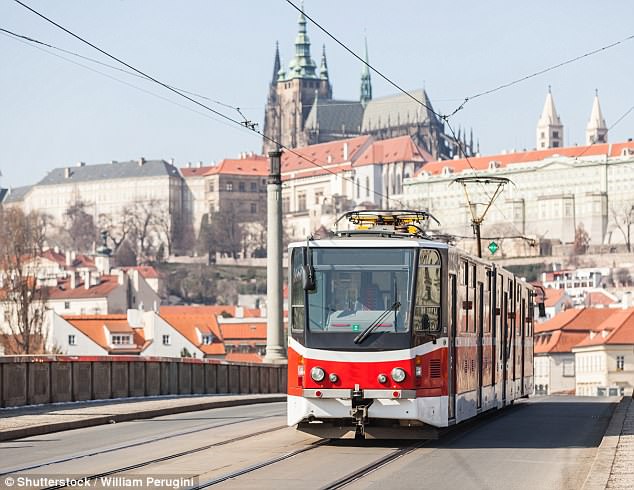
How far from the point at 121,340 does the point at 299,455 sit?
368 ft

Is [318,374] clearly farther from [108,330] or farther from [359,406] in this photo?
[108,330]

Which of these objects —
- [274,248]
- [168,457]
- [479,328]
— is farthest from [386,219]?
[274,248]

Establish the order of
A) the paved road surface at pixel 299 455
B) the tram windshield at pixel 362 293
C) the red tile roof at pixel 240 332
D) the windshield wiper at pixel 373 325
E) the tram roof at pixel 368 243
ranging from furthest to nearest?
the red tile roof at pixel 240 332
the tram roof at pixel 368 243
the tram windshield at pixel 362 293
the windshield wiper at pixel 373 325
the paved road surface at pixel 299 455

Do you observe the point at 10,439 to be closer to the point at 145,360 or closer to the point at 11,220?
the point at 145,360

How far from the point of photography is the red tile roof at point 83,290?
175m

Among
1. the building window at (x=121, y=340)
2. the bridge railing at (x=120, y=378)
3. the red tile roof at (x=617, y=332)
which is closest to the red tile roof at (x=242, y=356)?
the building window at (x=121, y=340)

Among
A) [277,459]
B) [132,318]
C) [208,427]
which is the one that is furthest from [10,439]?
[132,318]

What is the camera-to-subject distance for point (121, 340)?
128625 mm

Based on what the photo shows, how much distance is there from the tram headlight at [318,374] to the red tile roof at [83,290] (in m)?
157

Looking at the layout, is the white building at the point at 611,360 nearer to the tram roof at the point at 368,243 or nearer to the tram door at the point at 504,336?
the tram door at the point at 504,336

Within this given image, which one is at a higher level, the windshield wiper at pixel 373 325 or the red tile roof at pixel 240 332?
the windshield wiper at pixel 373 325

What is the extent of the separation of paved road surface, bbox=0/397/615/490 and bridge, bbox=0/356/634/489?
14mm

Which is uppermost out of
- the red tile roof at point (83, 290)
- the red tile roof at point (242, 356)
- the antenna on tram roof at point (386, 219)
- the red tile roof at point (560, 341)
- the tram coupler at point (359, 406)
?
the antenna on tram roof at point (386, 219)

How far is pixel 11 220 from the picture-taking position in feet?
370
